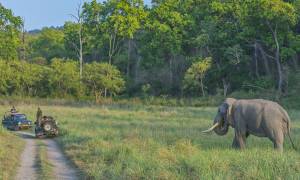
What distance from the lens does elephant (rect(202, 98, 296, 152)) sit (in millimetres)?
17125

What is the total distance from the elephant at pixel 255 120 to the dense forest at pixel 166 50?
3888 cm

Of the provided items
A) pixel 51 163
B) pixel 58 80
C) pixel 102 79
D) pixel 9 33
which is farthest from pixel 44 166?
pixel 9 33

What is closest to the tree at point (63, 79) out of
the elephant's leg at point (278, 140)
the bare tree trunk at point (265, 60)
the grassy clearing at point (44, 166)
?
the bare tree trunk at point (265, 60)

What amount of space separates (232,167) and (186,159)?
1.61 meters

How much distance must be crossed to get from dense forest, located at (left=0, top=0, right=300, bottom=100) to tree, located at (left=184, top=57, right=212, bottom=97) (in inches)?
4.9

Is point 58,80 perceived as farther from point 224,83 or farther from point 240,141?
point 240,141

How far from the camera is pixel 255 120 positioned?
692 inches

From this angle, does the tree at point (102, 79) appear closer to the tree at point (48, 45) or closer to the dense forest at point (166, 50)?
the dense forest at point (166, 50)

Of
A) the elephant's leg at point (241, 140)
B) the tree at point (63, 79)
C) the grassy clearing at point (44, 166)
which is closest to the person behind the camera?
the grassy clearing at point (44, 166)

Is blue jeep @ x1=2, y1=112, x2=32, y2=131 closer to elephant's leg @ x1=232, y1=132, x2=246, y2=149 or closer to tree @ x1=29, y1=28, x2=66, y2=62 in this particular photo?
elephant's leg @ x1=232, y1=132, x2=246, y2=149

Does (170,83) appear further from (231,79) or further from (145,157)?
(145,157)

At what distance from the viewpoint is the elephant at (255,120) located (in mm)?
17125

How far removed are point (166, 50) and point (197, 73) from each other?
9.70 m

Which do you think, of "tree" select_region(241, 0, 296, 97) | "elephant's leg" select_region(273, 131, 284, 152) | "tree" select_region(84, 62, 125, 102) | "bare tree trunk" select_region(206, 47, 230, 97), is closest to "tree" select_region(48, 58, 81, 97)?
"tree" select_region(84, 62, 125, 102)
